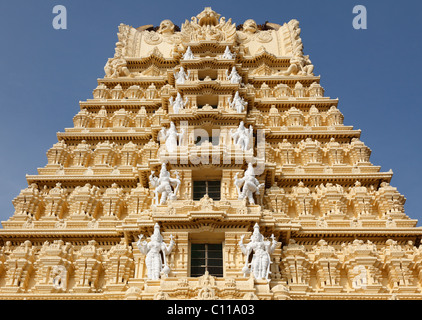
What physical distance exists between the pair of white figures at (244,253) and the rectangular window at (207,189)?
3.92 metres

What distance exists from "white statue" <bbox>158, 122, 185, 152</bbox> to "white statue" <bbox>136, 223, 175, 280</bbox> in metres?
5.82

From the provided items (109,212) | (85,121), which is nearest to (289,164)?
(109,212)

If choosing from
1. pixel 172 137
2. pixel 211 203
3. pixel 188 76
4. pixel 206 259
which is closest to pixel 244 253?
pixel 206 259

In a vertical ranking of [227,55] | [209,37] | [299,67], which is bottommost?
[227,55]

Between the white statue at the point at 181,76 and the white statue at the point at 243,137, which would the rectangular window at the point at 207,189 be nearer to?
the white statue at the point at 243,137

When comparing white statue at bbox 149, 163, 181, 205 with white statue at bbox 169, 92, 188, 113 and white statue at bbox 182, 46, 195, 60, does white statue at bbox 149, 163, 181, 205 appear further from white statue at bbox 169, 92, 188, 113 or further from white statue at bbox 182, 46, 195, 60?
white statue at bbox 182, 46, 195, 60

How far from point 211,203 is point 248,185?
87.8 inches

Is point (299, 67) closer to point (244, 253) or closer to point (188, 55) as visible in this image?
point (188, 55)

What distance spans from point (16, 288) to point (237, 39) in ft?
83.0

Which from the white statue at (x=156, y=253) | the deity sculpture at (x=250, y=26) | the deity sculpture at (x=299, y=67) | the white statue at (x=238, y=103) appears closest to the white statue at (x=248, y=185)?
the white statue at (x=156, y=253)

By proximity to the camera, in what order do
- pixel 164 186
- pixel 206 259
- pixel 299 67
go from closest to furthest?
pixel 206 259 < pixel 164 186 < pixel 299 67

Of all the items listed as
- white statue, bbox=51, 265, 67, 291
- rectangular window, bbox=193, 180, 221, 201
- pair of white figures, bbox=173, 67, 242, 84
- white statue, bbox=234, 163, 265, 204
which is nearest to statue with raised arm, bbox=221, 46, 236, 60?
pair of white figures, bbox=173, 67, 242, 84

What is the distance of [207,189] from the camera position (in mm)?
26234

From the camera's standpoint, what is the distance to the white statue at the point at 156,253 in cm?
2169
